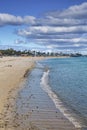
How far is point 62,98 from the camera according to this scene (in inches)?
854

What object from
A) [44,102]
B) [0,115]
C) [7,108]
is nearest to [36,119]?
[0,115]

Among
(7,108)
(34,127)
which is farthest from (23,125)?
(7,108)

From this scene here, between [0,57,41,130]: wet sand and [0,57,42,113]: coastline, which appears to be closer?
[0,57,41,130]: wet sand

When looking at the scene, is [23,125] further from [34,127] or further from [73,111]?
[73,111]

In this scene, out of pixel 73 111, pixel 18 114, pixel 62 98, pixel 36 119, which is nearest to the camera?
pixel 36 119

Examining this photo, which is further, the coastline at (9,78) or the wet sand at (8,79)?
the coastline at (9,78)

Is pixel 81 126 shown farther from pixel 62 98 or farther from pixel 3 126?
pixel 62 98

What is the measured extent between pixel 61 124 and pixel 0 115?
3013mm

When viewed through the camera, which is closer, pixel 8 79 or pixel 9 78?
pixel 8 79

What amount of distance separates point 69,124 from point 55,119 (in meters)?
1.11

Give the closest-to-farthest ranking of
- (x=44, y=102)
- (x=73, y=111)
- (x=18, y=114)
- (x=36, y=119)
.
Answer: (x=36, y=119) → (x=18, y=114) → (x=73, y=111) → (x=44, y=102)

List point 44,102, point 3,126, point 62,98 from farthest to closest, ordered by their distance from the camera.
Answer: point 62,98 → point 44,102 → point 3,126

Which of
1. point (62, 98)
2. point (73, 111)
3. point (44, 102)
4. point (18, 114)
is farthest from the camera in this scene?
point (62, 98)

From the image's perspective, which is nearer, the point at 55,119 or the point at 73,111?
the point at 55,119
